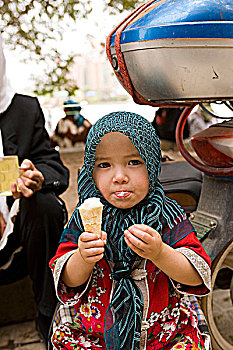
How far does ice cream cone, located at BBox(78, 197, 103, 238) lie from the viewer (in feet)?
3.81

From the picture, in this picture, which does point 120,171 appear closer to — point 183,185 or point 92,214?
point 92,214

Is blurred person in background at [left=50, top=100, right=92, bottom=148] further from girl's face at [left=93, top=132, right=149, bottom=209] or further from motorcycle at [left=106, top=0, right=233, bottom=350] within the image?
girl's face at [left=93, top=132, right=149, bottom=209]

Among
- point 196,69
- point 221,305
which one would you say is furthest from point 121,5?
point 196,69

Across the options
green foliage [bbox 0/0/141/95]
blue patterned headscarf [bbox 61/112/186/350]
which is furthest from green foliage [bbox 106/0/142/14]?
blue patterned headscarf [bbox 61/112/186/350]

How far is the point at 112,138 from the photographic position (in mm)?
1338

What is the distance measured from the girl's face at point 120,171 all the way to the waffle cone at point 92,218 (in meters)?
0.14

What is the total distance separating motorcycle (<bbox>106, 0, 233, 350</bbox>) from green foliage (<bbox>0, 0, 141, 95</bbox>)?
4.41 m

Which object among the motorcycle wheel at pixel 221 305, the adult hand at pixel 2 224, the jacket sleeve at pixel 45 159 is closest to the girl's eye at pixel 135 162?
the motorcycle wheel at pixel 221 305

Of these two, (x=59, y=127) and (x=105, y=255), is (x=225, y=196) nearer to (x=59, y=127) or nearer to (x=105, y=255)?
(x=105, y=255)

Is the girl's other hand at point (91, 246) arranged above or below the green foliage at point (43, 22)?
below

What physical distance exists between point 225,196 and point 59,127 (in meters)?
6.11

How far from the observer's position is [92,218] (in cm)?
117

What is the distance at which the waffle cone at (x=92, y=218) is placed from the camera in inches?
45.8

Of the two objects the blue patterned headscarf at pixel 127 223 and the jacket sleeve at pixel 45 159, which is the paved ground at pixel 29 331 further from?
the blue patterned headscarf at pixel 127 223
